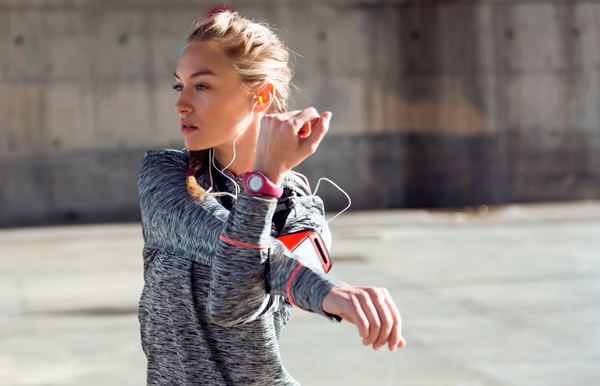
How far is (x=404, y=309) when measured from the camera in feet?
21.6

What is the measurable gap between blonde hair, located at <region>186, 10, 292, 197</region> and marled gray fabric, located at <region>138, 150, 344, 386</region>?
61mm

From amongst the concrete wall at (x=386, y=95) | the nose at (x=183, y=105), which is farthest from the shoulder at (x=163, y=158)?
the concrete wall at (x=386, y=95)

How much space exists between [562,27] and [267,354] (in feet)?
44.6

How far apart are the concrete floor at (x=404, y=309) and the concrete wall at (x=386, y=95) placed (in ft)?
7.50

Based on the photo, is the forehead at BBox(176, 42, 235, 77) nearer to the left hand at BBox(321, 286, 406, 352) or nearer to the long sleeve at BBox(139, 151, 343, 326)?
the long sleeve at BBox(139, 151, 343, 326)

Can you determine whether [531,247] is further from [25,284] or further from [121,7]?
[121,7]

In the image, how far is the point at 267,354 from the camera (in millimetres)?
1593

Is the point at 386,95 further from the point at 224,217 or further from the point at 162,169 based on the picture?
the point at 224,217

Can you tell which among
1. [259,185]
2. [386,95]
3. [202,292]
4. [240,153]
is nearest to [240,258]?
[259,185]

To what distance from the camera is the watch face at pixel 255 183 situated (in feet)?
4.45

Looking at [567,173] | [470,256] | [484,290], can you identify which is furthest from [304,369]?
[567,173]

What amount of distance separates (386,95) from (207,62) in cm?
1253

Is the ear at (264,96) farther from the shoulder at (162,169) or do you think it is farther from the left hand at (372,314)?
the left hand at (372,314)

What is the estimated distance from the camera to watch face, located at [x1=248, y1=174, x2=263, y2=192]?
136 cm
